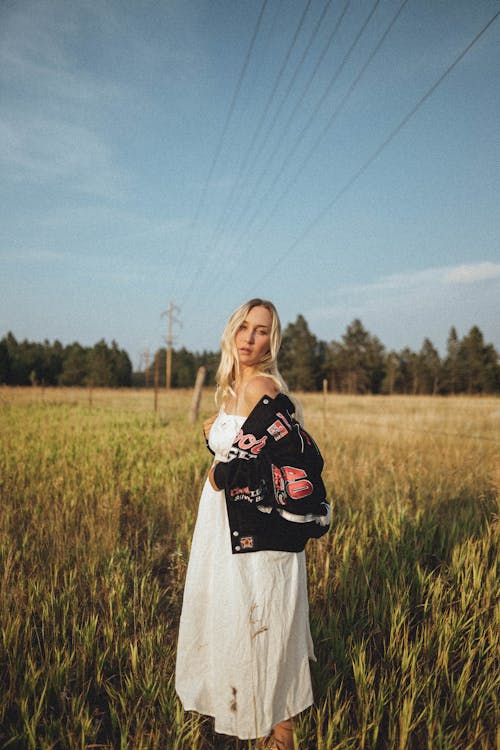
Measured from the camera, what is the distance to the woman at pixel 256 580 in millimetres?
1555

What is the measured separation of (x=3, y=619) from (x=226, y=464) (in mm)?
1855

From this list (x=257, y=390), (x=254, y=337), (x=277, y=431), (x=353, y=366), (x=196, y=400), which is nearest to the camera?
(x=277, y=431)

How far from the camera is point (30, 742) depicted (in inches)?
63.6

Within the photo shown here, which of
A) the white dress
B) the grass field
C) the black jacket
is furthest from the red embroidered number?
the grass field

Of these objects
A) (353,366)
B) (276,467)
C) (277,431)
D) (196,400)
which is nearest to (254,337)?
(277,431)

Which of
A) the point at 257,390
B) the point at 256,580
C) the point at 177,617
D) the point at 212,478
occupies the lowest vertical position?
the point at 177,617

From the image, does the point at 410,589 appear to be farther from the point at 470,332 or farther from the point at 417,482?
the point at 470,332

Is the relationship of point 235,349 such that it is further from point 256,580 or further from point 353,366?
point 353,366

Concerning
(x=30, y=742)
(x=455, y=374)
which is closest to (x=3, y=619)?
(x=30, y=742)

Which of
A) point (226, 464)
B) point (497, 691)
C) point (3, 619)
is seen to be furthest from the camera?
point (3, 619)

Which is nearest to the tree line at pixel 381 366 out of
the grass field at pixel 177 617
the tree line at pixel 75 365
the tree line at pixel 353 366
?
the tree line at pixel 353 366

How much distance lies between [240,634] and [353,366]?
231 feet

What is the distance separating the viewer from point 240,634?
1582 mm

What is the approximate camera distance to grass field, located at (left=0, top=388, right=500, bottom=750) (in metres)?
1.79
